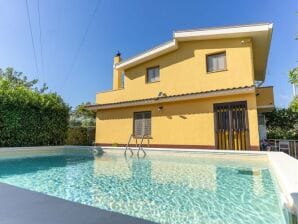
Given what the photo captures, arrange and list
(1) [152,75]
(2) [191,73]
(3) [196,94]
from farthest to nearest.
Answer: (1) [152,75], (2) [191,73], (3) [196,94]

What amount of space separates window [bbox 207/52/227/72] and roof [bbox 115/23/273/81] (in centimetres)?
113

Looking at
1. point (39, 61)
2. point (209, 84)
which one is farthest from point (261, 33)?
point (39, 61)

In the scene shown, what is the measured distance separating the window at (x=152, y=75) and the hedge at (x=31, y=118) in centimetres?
671

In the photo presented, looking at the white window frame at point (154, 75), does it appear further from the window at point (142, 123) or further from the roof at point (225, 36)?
the window at point (142, 123)

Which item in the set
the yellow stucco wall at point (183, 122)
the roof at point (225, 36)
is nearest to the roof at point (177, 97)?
the yellow stucco wall at point (183, 122)

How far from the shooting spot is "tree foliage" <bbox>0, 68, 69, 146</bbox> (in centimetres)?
1458

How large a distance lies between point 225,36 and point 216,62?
1.61 meters

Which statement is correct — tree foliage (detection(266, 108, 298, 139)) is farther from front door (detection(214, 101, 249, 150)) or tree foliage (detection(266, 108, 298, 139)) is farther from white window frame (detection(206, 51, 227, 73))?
white window frame (detection(206, 51, 227, 73))

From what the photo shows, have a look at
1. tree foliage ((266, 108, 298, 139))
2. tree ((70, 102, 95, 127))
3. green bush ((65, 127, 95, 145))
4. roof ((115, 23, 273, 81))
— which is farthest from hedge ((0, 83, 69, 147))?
tree foliage ((266, 108, 298, 139))

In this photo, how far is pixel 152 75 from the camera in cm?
1791

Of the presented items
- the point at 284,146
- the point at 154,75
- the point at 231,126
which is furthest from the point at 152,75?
the point at 284,146

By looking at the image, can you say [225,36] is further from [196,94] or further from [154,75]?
[154,75]

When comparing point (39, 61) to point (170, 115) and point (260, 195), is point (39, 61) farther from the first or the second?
point (260, 195)

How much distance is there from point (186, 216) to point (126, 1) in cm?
1452
